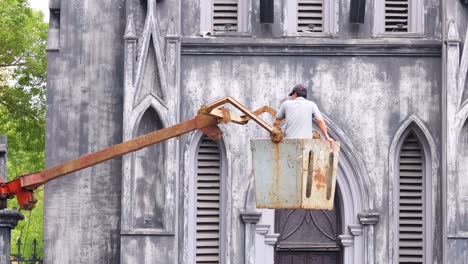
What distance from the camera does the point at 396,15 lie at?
1126 inches

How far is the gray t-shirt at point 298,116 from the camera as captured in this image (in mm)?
19859

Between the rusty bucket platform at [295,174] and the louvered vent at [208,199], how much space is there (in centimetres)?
937

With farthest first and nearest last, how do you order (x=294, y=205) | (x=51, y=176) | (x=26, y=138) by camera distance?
(x=26, y=138) < (x=51, y=176) < (x=294, y=205)

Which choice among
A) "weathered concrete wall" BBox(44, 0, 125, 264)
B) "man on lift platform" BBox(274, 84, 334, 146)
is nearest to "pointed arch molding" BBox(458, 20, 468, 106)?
"weathered concrete wall" BBox(44, 0, 125, 264)

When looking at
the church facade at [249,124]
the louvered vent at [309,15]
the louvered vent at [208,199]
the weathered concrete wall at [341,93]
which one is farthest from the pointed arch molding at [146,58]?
the louvered vent at [309,15]

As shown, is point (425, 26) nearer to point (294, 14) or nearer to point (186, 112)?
point (294, 14)

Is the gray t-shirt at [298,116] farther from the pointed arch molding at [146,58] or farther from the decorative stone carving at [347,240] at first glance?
the decorative stone carving at [347,240]

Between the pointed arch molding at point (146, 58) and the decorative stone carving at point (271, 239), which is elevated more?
the pointed arch molding at point (146, 58)

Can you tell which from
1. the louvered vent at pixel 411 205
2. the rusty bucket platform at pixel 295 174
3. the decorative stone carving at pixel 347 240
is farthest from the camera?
the louvered vent at pixel 411 205

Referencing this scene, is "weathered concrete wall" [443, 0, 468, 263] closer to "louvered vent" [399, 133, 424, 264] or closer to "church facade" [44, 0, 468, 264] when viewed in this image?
"church facade" [44, 0, 468, 264]

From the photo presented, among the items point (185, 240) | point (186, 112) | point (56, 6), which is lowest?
point (185, 240)

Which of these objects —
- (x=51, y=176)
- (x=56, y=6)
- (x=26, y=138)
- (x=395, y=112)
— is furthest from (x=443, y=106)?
(x=26, y=138)

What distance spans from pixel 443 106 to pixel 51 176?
9.31 m

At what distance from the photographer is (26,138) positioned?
40031 millimetres
